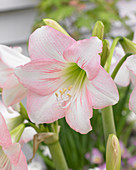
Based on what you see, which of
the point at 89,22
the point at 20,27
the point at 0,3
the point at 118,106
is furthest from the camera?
the point at 20,27

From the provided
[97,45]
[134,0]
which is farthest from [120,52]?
[134,0]

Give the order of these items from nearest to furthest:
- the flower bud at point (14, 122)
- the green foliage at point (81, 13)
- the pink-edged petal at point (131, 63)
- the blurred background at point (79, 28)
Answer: the pink-edged petal at point (131, 63)
the flower bud at point (14, 122)
the blurred background at point (79, 28)
the green foliage at point (81, 13)

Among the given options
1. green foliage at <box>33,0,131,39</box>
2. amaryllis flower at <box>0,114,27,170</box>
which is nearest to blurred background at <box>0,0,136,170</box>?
green foliage at <box>33,0,131,39</box>

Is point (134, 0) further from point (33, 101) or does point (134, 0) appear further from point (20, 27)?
point (33, 101)

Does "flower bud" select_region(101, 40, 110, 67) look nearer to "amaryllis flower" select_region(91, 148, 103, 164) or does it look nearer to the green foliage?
"amaryllis flower" select_region(91, 148, 103, 164)

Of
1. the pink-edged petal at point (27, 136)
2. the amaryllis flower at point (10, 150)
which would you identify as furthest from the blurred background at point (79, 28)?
the amaryllis flower at point (10, 150)

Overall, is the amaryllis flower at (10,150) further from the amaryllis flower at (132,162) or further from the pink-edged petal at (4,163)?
the amaryllis flower at (132,162)

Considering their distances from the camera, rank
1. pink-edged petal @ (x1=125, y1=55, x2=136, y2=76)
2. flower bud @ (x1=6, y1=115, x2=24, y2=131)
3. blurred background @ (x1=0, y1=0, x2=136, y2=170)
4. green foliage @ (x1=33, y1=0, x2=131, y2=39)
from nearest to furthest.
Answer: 1. pink-edged petal @ (x1=125, y1=55, x2=136, y2=76)
2. flower bud @ (x1=6, y1=115, x2=24, y2=131)
3. blurred background @ (x1=0, y1=0, x2=136, y2=170)
4. green foliage @ (x1=33, y1=0, x2=131, y2=39)
